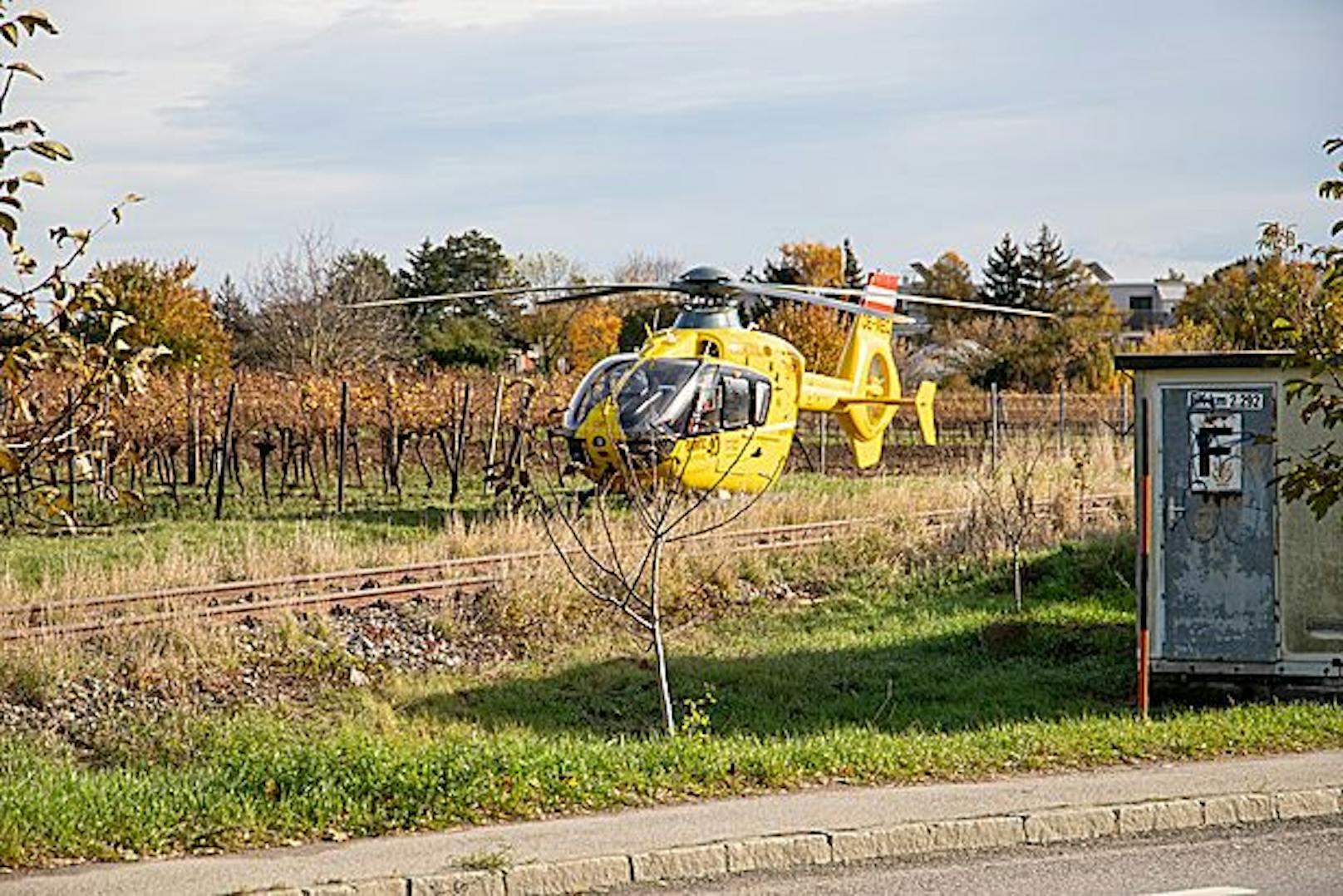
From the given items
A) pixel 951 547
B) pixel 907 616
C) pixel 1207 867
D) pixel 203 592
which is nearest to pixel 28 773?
pixel 1207 867

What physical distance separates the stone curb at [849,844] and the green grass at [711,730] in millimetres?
1039

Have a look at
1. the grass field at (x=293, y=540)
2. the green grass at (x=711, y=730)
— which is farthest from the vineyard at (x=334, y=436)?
the green grass at (x=711, y=730)

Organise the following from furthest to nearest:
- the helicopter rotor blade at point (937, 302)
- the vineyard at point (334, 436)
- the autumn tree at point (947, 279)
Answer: the autumn tree at point (947, 279), the vineyard at point (334, 436), the helicopter rotor blade at point (937, 302)

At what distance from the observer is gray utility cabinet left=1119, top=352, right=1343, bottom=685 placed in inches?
568

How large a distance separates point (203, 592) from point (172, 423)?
1538cm

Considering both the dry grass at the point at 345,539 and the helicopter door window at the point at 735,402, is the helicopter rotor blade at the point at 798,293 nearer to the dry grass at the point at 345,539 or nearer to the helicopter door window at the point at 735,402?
the helicopter door window at the point at 735,402

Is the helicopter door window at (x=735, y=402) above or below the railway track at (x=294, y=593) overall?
above

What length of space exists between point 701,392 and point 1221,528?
13.1 metres

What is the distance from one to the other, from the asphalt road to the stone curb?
0.37 ft

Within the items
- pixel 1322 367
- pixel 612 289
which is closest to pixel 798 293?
pixel 612 289

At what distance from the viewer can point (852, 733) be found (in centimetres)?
1276

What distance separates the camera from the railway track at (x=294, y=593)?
17.4 metres

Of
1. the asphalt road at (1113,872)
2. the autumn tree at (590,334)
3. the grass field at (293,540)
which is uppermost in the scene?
the autumn tree at (590,334)

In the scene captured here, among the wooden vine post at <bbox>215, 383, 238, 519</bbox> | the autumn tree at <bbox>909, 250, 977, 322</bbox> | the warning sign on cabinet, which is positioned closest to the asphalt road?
the warning sign on cabinet
